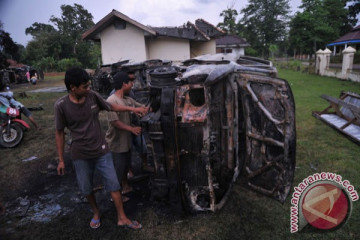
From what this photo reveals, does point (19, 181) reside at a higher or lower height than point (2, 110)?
lower

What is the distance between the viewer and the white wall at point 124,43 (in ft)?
37.9

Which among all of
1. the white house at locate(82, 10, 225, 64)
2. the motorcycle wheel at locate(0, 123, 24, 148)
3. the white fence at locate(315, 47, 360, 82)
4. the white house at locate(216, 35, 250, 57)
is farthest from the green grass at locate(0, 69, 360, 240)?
the white house at locate(216, 35, 250, 57)

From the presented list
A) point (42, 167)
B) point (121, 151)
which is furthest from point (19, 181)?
point (121, 151)

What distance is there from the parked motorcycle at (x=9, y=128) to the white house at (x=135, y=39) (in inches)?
248

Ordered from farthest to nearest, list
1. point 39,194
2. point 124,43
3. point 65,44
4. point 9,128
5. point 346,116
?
1. point 65,44
2. point 124,43
3. point 346,116
4. point 9,128
5. point 39,194

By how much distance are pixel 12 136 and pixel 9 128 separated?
0.20m

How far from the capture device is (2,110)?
543cm

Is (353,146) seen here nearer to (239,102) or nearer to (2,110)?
(239,102)

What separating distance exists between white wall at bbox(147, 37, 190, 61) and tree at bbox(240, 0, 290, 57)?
3117 centimetres

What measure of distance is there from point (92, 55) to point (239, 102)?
36.4 metres

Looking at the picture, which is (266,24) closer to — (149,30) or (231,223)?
(149,30)

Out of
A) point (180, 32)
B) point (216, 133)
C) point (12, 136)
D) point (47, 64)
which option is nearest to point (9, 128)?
point (12, 136)

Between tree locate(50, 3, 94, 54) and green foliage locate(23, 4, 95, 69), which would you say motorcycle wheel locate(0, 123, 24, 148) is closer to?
green foliage locate(23, 4, 95, 69)

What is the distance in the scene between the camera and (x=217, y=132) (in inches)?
105
